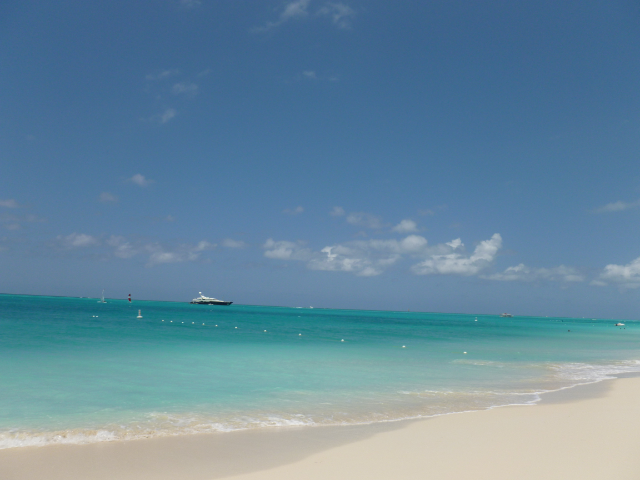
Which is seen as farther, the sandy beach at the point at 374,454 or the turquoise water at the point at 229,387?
the turquoise water at the point at 229,387

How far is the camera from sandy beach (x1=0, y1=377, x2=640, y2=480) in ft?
23.1

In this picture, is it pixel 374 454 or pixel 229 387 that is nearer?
pixel 374 454

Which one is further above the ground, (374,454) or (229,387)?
(374,454)

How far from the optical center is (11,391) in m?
12.8

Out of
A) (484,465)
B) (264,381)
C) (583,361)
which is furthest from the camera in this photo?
(583,361)

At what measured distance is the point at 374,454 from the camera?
26.2 feet

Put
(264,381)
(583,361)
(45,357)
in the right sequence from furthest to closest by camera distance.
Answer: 1. (583,361)
2. (45,357)
3. (264,381)

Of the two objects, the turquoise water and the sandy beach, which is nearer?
the sandy beach

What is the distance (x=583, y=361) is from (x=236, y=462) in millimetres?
25986

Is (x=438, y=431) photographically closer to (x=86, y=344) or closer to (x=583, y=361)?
(x=583, y=361)

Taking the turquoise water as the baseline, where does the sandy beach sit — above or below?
above

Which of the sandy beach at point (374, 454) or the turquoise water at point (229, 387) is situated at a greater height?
the sandy beach at point (374, 454)

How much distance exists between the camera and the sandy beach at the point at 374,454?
7035mm

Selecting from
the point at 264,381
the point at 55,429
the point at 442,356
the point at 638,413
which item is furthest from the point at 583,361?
the point at 55,429
